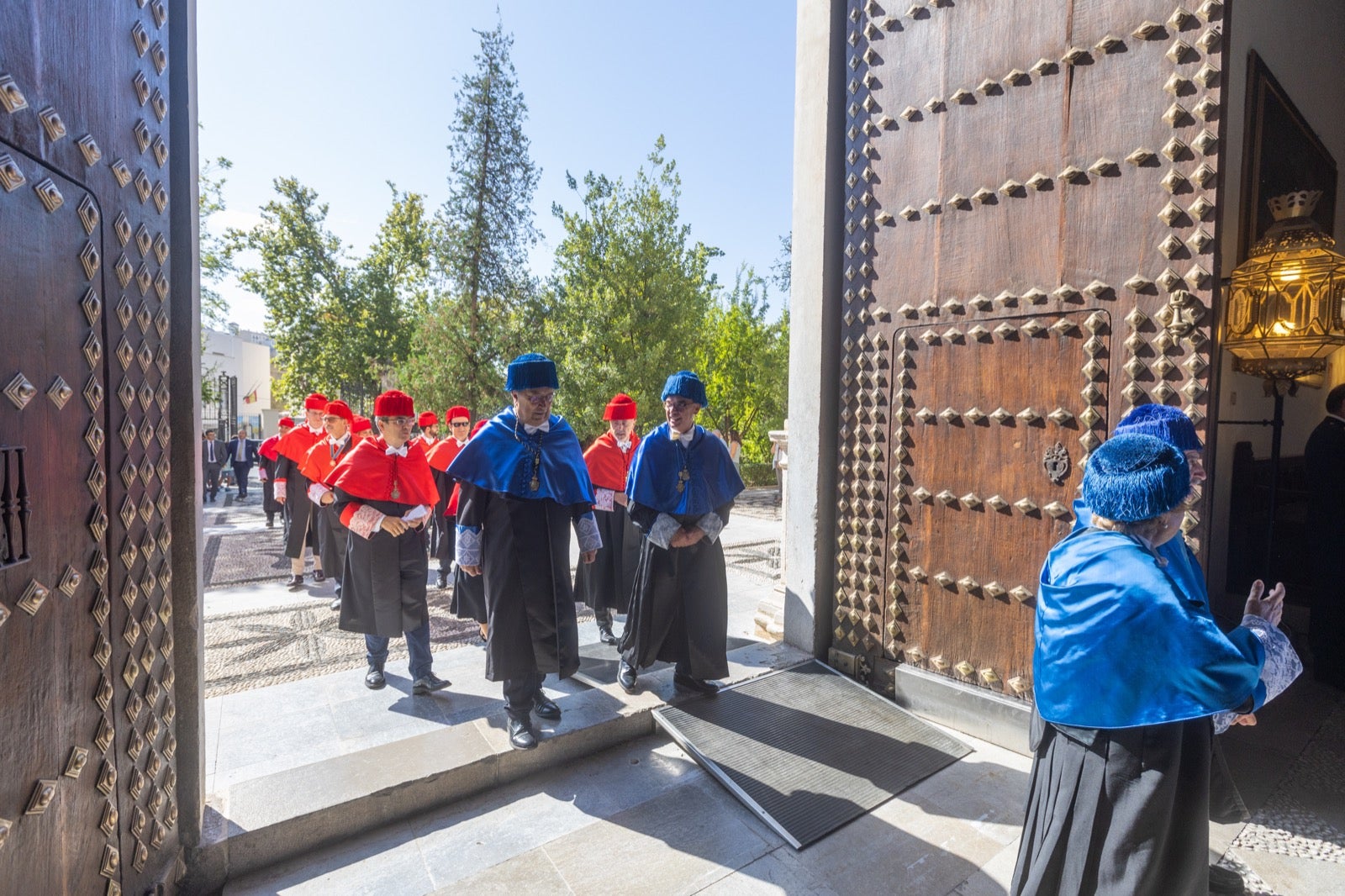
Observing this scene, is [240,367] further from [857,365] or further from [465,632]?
[857,365]

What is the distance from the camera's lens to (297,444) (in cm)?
791

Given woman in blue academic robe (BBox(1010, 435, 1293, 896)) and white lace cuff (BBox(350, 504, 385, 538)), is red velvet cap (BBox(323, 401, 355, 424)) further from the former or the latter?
woman in blue academic robe (BBox(1010, 435, 1293, 896))

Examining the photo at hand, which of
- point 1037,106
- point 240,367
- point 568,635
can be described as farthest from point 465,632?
point 240,367

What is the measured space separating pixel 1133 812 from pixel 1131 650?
19.9 inches

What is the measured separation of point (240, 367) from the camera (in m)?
38.8

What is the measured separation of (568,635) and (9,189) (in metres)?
3.14

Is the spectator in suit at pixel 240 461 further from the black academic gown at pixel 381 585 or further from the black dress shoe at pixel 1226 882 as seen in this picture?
the black dress shoe at pixel 1226 882

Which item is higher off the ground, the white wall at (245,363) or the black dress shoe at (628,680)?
the white wall at (245,363)

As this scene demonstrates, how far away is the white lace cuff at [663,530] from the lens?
14.4 feet

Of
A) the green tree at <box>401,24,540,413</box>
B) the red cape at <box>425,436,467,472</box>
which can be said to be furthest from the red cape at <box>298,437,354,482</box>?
the green tree at <box>401,24,540,413</box>

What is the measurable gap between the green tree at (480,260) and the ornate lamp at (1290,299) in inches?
705

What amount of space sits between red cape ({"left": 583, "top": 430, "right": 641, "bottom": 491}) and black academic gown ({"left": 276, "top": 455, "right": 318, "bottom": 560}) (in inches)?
150

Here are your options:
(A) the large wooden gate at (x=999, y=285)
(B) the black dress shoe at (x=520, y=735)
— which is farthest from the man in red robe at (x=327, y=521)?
(A) the large wooden gate at (x=999, y=285)

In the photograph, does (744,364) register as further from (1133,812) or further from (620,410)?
(1133,812)
